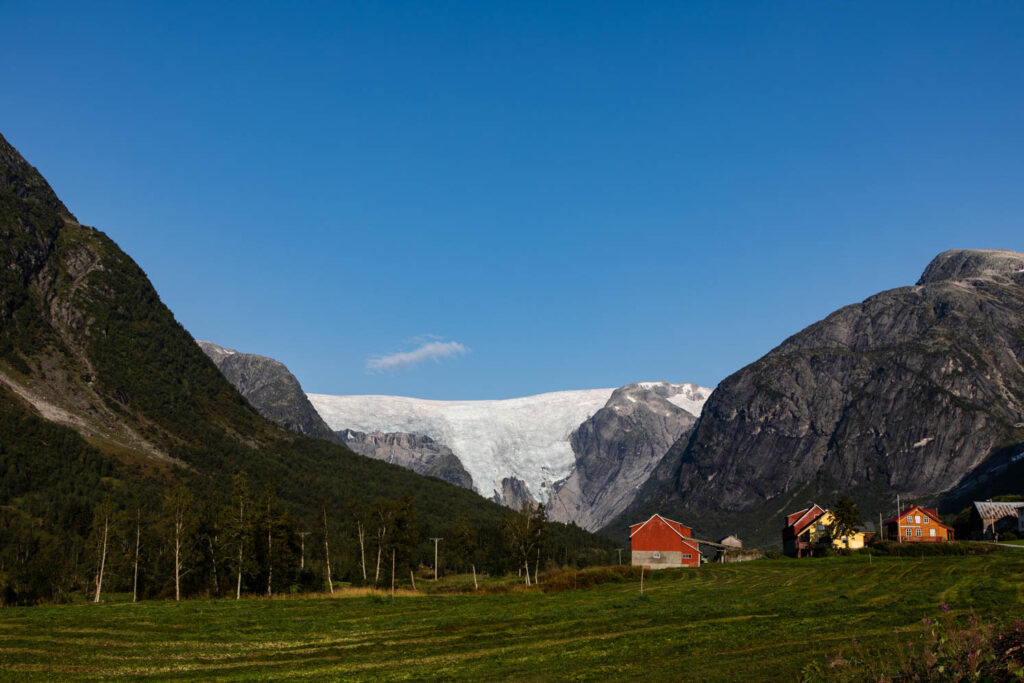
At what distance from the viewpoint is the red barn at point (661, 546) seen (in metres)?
150

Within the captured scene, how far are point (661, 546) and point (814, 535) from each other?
1156 inches

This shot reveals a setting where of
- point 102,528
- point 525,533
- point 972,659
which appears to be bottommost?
point 972,659

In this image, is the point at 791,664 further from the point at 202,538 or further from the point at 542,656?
the point at 202,538

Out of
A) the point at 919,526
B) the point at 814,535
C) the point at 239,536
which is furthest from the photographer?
the point at 814,535

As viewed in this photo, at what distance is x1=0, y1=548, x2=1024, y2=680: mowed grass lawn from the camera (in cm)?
3381

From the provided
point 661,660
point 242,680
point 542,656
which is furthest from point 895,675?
point 242,680

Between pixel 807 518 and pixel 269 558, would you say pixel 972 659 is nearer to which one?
pixel 269 558

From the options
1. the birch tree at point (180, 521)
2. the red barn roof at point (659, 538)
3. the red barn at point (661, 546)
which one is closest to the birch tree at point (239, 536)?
the birch tree at point (180, 521)

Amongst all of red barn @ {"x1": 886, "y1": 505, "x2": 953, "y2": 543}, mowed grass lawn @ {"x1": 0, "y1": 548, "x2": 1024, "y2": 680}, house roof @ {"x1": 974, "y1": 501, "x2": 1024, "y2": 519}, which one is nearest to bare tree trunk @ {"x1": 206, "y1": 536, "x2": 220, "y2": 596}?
mowed grass lawn @ {"x1": 0, "y1": 548, "x2": 1024, "y2": 680}

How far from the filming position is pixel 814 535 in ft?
520

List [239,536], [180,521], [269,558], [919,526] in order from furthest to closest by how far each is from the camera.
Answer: [919,526]
[269,558]
[239,536]
[180,521]

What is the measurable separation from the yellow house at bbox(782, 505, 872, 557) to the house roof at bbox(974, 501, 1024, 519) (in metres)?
18.7

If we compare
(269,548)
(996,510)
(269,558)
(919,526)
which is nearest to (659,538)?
(919,526)

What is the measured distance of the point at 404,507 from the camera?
368 feet
